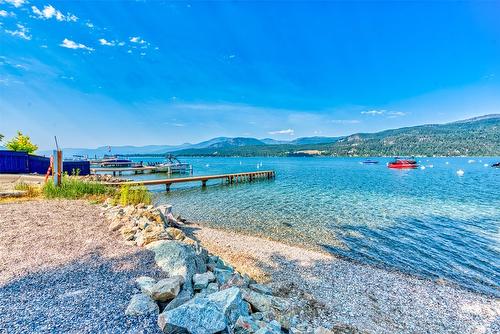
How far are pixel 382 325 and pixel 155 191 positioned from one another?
Result: 24.2 metres

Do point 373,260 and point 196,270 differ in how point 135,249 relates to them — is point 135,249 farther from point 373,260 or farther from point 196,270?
point 373,260

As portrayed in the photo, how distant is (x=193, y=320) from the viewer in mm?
3074

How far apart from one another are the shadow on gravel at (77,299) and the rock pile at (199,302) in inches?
8.0

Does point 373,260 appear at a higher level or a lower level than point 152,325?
lower

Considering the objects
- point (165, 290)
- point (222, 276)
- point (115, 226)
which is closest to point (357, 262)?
point (222, 276)

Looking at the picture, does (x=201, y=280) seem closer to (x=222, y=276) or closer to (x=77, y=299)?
(x=222, y=276)

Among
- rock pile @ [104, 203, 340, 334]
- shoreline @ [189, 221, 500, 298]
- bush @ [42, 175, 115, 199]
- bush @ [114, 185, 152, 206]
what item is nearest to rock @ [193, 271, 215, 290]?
rock pile @ [104, 203, 340, 334]

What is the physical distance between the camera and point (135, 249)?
19.1 ft

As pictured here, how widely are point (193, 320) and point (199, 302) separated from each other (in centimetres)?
29

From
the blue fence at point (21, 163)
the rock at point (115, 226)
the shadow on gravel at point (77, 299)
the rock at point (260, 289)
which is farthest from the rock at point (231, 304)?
the blue fence at point (21, 163)

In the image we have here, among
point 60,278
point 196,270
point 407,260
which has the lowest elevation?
point 407,260

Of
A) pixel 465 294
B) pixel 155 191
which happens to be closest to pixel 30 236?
pixel 465 294

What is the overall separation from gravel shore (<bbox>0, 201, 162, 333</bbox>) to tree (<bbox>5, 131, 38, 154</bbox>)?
100ft

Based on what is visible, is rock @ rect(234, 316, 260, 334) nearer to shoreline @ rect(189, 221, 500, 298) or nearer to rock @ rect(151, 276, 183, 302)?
rock @ rect(151, 276, 183, 302)
